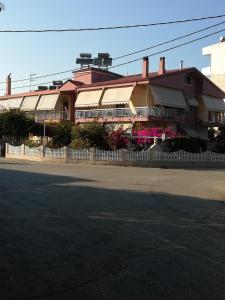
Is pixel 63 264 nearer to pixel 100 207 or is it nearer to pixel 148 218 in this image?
pixel 148 218

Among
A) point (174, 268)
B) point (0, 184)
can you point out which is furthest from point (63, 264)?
point (0, 184)

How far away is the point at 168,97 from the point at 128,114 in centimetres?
397

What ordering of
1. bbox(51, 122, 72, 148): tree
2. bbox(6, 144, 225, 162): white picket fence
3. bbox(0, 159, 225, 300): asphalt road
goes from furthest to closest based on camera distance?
bbox(51, 122, 72, 148): tree → bbox(6, 144, 225, 162): white picket fence → bbox(0, 159, 225, 300): asphalt road

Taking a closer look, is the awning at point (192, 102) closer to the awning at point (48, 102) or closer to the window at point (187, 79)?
the window at point (187, 79)

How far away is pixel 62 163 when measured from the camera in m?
33.8

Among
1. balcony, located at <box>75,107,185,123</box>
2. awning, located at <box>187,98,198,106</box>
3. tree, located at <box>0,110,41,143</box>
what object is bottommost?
tree, located at <box>0,110,41,143</box>

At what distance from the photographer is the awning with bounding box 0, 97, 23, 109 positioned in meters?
61.6

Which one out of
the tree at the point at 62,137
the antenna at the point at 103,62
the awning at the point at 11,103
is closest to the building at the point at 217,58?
the antenna at the point at 103,62

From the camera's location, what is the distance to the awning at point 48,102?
5575 centimetres

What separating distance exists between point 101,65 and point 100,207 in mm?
55349

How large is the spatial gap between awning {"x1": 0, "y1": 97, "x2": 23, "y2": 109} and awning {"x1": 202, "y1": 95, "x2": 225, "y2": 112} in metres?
20.9

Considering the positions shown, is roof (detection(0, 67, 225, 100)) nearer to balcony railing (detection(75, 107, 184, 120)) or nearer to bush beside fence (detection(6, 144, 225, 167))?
balcony railing (detection(75, 107, 184, 120))

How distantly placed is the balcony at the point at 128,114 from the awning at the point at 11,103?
1171cm

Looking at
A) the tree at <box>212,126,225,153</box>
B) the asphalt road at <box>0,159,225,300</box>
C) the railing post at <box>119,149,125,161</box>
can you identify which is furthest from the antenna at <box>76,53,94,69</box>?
the asphalt road at <box>0,159,225,300</box>
